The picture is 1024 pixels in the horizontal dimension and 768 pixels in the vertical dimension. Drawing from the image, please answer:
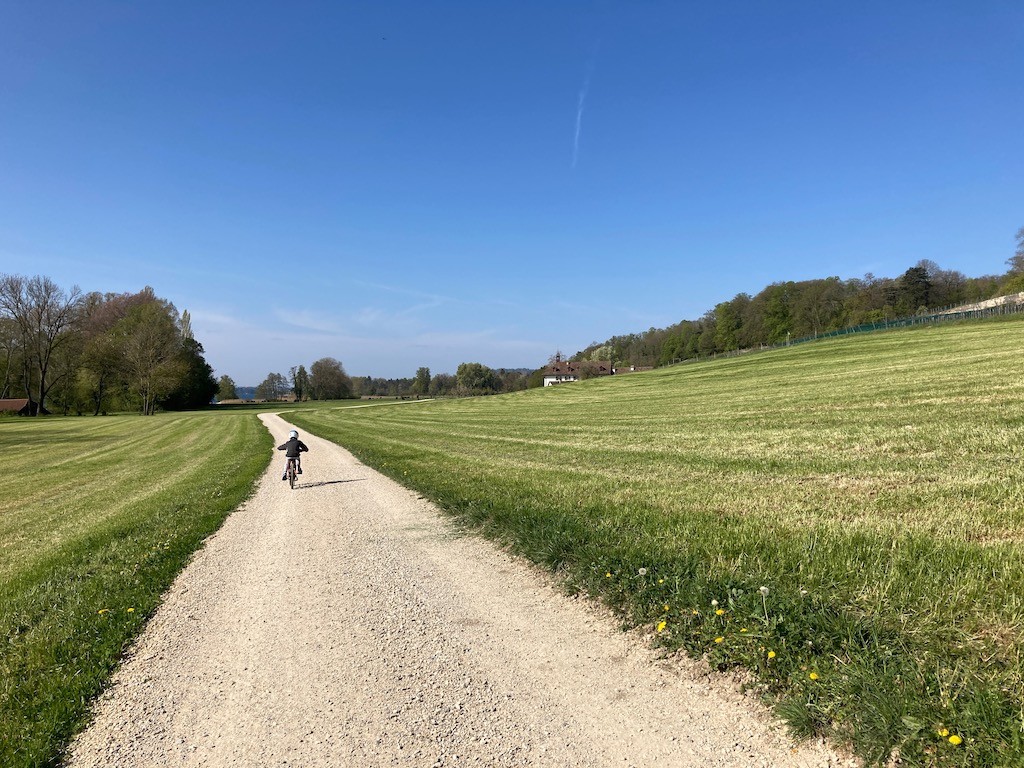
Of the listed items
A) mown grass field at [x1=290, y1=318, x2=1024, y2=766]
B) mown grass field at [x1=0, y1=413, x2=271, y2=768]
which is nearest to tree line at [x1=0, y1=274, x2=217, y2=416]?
mown grass field at [x1=0, y1=413, x2=271, y2=768]

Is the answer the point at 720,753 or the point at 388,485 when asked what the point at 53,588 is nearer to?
the point at 388,485

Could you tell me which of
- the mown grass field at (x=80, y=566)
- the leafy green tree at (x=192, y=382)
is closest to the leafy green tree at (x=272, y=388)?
the leafy green tree at (x=192, y=382)

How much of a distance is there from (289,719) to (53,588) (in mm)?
4969

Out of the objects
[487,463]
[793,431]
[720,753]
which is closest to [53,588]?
[720,753]

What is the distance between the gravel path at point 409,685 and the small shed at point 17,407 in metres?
82.7

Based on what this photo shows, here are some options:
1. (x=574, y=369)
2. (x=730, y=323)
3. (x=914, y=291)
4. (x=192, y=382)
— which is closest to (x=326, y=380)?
(x=192, y=382)

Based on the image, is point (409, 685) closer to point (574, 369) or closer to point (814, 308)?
point (814, 308)

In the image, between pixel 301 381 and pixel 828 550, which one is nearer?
pixel 828 550

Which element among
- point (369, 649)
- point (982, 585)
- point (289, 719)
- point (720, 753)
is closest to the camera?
point (720, 753)

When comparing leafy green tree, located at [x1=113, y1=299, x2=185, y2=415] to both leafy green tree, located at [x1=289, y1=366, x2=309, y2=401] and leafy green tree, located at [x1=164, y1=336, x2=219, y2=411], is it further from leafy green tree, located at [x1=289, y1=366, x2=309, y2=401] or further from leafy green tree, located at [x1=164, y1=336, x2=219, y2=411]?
leafy green tree, located at [x1=289, y1=366, x2=309, y2=401]

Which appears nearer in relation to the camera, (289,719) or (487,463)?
(289,719)

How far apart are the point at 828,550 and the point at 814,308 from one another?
10654 cm

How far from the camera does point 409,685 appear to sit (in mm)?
3834

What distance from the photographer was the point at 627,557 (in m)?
5.41
